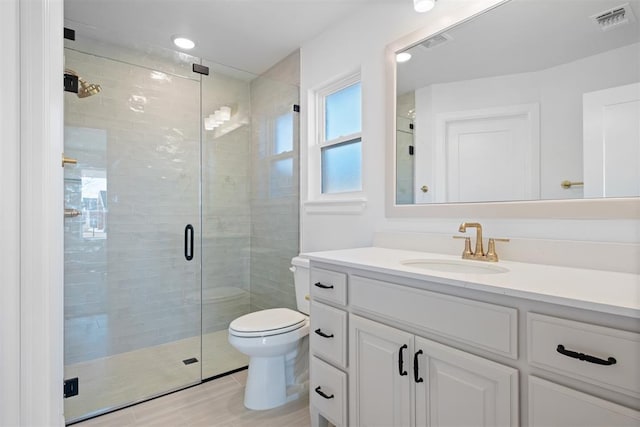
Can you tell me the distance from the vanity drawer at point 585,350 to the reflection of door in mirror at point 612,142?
0.62m

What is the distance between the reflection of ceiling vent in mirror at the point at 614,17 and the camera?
112 cm

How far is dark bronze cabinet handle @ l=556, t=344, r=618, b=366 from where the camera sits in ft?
2.41

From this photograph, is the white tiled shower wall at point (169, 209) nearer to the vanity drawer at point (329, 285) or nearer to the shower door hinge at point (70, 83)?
the shower door hinge at point (70, 83)

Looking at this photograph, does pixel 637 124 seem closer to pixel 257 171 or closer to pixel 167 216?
pixel 257 171

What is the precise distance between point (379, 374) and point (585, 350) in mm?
680

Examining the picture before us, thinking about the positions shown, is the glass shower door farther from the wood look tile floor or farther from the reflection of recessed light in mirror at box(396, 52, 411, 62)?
the reflection of recessed light in mirror at box(396, 52, 411, 62)

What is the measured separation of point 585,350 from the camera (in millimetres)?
770

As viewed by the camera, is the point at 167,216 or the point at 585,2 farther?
the point at 167,216

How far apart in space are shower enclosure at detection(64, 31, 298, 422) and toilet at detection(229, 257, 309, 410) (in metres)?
0.55

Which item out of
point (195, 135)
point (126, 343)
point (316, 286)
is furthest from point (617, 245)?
point (126, 343)

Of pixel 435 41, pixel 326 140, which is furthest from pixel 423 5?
pixel 326 140

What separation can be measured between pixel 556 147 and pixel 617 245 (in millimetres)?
408

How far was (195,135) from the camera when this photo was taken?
2.74 m

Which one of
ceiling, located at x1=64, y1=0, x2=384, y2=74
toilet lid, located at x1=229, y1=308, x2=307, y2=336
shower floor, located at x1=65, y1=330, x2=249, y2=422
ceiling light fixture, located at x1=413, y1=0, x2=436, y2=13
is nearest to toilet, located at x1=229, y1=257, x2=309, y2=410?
toilet lid, located at x1=229, y1=308, x2=307, y2=336
